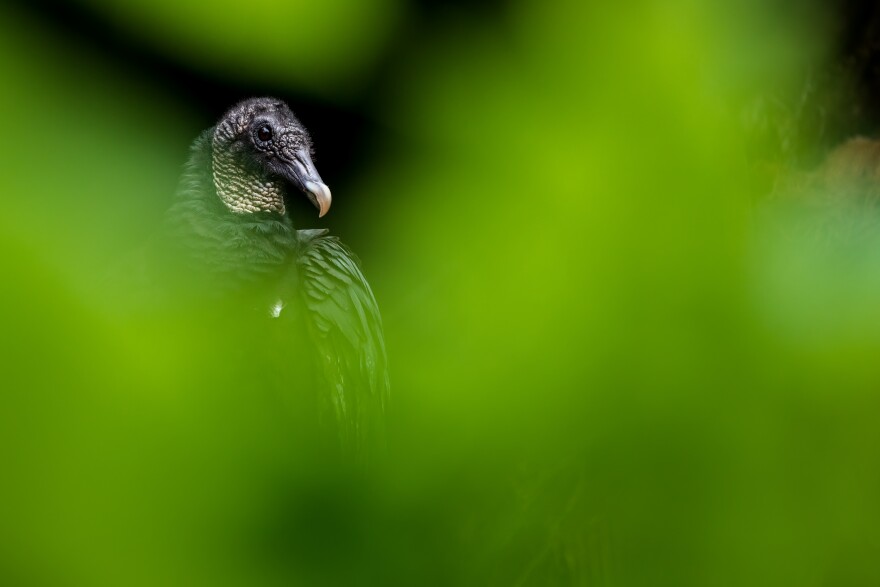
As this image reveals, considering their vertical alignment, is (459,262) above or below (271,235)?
above

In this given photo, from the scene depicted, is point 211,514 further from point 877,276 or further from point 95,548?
point 877,276

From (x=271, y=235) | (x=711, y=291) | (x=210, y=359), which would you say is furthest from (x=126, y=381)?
(x=271, y=235)

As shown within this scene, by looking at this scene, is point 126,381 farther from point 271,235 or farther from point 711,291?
point 271,235

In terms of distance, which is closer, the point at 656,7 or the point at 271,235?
the point at 656,7

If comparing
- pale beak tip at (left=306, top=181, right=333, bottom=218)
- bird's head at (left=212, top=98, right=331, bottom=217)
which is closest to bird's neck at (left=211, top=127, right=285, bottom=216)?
bird's head at (left=212, top=98, right=331, bottom=217)

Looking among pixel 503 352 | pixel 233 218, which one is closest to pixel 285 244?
pixel 233 218
